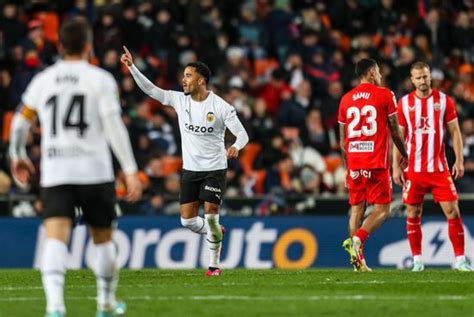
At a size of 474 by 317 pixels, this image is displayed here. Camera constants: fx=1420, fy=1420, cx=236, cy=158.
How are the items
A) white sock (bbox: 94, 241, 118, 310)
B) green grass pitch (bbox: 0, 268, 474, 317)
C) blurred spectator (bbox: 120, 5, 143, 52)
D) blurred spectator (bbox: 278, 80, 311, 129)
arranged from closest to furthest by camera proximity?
white sock (bbox: 94, 241, 118, 310), green grass pitch (bbox: 0, 268, 474, 317), blurred spectator (bbox: 278, 80, 311, 129), blurred spectator (bbox: 120, 5, 143, 52)

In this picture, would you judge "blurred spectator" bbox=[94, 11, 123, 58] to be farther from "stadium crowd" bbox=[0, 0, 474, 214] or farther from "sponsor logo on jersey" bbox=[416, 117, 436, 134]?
"sponsor logo on jersey" bbox=[416, 117, 436, 134]

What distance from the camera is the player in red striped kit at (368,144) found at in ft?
52.9

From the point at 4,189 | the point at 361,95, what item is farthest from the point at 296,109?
the point at 361,95

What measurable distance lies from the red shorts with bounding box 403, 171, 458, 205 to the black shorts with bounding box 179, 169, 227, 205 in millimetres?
2294

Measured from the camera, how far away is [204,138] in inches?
625

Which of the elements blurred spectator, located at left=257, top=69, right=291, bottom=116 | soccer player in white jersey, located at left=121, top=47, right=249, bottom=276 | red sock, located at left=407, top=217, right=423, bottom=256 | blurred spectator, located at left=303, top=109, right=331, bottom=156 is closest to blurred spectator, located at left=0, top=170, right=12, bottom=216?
blurred spectator, located at left=303, top=109, right=331, bottom=156

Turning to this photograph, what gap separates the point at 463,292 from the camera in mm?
13102

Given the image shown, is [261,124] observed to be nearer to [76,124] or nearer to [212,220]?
[212,220]

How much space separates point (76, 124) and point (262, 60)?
647 inches

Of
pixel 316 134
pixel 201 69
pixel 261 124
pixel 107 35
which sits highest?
pixel 107 35

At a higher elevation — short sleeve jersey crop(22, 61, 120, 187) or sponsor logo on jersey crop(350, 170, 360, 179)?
short sleeve jersey crop(22, 61, 120, 187)

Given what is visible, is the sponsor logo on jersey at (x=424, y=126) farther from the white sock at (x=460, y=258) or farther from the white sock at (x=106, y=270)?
the white sock at (x=106, y=270)

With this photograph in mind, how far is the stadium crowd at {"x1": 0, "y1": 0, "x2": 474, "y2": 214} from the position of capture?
76.7 ft

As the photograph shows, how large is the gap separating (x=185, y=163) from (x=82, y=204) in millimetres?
5713
